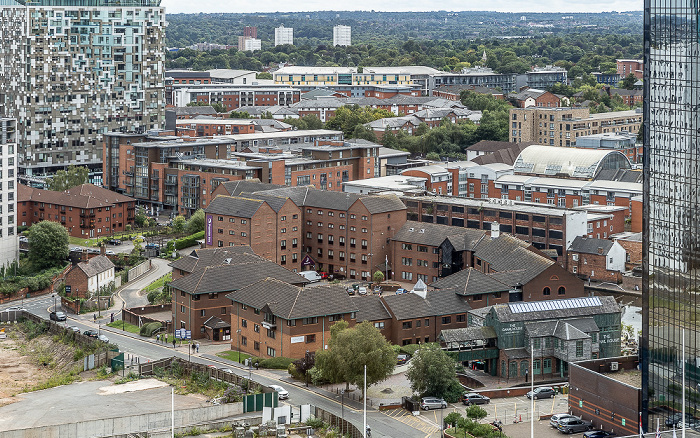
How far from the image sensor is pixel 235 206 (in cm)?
9762

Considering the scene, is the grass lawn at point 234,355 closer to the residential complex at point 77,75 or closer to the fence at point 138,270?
the fence at point 138,270

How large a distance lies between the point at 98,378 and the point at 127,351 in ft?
17.0

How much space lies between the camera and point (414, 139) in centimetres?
16712

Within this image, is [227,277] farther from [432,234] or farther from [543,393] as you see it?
[543,393]

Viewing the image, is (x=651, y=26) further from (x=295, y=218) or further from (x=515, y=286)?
(x=295, y=218)

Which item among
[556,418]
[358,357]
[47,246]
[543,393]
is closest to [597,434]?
[556,418]

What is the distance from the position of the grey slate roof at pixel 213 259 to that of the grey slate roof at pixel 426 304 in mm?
12516

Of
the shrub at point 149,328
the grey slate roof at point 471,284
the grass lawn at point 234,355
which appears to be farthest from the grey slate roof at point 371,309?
the shrub at point 149,328

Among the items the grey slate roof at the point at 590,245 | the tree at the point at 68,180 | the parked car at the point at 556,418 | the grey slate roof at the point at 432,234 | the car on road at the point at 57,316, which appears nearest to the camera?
the parked car at the point at 556,418

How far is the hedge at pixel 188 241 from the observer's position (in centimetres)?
11012

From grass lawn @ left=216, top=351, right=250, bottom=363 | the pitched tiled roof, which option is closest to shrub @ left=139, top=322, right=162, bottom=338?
grass lawn @ left=216, top=351, right=250, bottom=363

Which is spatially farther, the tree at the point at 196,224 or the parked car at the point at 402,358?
the tree at the point at 196,224

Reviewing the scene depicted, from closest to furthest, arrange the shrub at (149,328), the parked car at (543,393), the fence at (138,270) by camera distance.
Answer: the parked car at (543,393)
the shrub at (149,328)
the fence at (138,270)

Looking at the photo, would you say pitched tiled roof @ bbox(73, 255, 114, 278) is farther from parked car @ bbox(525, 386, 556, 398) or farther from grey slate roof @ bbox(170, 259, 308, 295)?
parked car @ bbox(525, 386, 556, 398)
